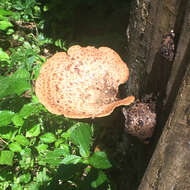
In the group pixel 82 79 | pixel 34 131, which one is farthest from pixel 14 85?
pixel 82 79

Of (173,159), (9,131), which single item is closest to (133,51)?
(173,159)

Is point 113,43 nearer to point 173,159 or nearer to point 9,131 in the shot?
point 9,131

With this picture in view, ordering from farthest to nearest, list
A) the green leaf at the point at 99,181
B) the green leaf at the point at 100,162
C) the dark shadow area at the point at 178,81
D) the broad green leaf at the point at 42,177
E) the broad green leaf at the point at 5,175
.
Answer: the broad green leaf at the point at 5,175, the broad green leaf at the point at 42,177, the green leaf at the point at 99,181, the green leaf at the point at 100,162, the dark shadow area at the point at 178,81

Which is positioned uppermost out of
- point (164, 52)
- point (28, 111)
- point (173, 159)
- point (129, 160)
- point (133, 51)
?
point (164, 52)

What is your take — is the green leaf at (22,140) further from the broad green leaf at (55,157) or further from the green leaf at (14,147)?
the broad green leaf at (55,157)

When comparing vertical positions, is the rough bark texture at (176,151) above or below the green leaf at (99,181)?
above

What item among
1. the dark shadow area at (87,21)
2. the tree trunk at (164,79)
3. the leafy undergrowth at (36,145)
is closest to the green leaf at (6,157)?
the leafy undergrowth at (36,145)
